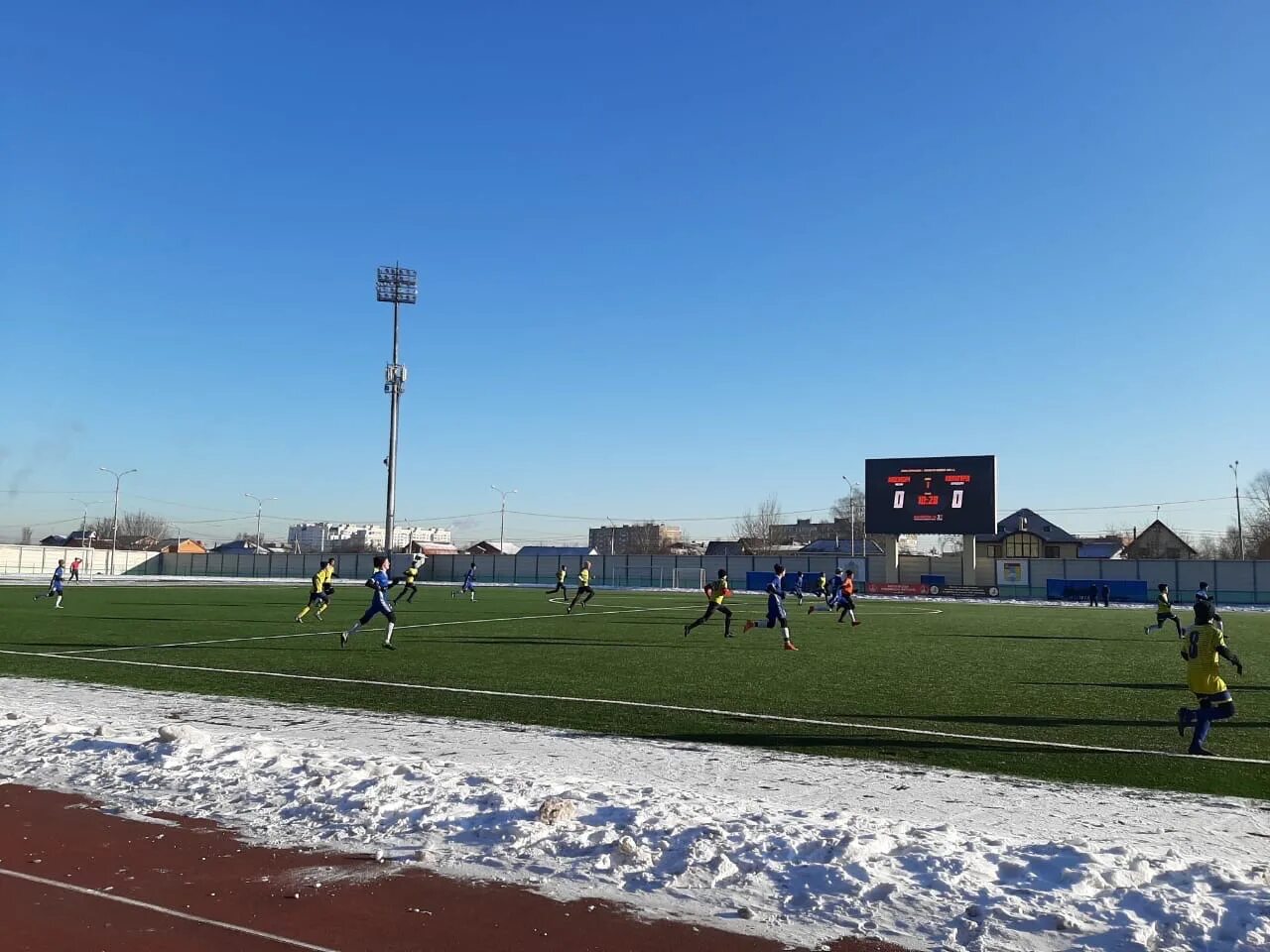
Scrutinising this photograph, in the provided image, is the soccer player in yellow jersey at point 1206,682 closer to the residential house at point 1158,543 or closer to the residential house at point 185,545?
the residential house at point 1158,543

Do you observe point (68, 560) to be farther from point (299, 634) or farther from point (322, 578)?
point (299, 634)

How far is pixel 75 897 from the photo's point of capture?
552 centimetres

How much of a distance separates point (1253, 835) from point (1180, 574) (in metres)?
58.7

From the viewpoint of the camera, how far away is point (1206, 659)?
9391 millimetres

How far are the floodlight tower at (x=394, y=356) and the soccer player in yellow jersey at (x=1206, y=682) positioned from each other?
175 feet

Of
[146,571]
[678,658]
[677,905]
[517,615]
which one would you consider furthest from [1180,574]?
[146,571]

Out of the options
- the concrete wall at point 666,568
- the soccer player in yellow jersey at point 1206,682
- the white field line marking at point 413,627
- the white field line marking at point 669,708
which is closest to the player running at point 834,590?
the white field line marking at point 413,627

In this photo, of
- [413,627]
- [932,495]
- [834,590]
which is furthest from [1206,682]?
[932,495]

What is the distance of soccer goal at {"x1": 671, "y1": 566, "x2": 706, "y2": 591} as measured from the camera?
243 feet

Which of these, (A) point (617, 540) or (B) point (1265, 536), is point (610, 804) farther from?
(A) point (617, 540)

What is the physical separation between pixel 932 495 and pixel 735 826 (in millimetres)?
52816

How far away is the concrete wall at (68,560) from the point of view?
80.7 meters

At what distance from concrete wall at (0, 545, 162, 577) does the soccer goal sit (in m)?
48.7

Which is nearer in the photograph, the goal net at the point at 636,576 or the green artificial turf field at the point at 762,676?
the green artificial turf field at the point at 762,676
